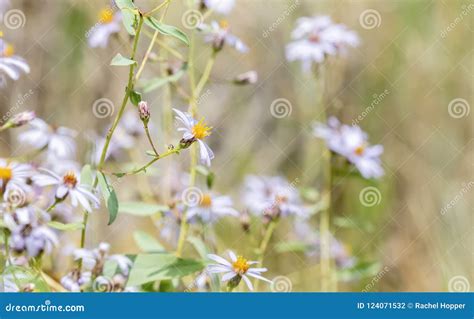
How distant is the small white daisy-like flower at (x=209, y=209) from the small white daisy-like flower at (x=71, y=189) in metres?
0.34

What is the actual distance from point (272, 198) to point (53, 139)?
0.60m

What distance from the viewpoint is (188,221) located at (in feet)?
5.90

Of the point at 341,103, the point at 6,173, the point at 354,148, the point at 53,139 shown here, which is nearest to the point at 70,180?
the point at 6,173

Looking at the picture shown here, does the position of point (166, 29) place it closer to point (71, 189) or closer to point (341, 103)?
point (71, 189)

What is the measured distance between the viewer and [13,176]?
1562 millimetres

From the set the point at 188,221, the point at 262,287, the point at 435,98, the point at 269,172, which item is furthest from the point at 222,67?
the point at 188,221

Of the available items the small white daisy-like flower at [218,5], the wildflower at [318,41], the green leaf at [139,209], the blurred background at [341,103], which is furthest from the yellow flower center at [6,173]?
the blurred background at [341,103]

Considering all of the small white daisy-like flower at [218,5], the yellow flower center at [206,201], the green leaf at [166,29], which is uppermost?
the small white daisy-like flower at [218,5]

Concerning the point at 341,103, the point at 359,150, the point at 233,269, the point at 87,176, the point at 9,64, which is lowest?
the point at 233,269

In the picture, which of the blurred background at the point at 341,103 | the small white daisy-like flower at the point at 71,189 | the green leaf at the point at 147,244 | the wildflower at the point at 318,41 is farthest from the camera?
the blurred background at the point at 341,103

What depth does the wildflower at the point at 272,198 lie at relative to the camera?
192 centimetres

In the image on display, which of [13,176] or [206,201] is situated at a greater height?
[206,201]

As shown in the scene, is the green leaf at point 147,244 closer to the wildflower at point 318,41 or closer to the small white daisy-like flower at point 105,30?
the small white daisy-like flower at point 105,30

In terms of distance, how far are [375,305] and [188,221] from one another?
0.50 meters
